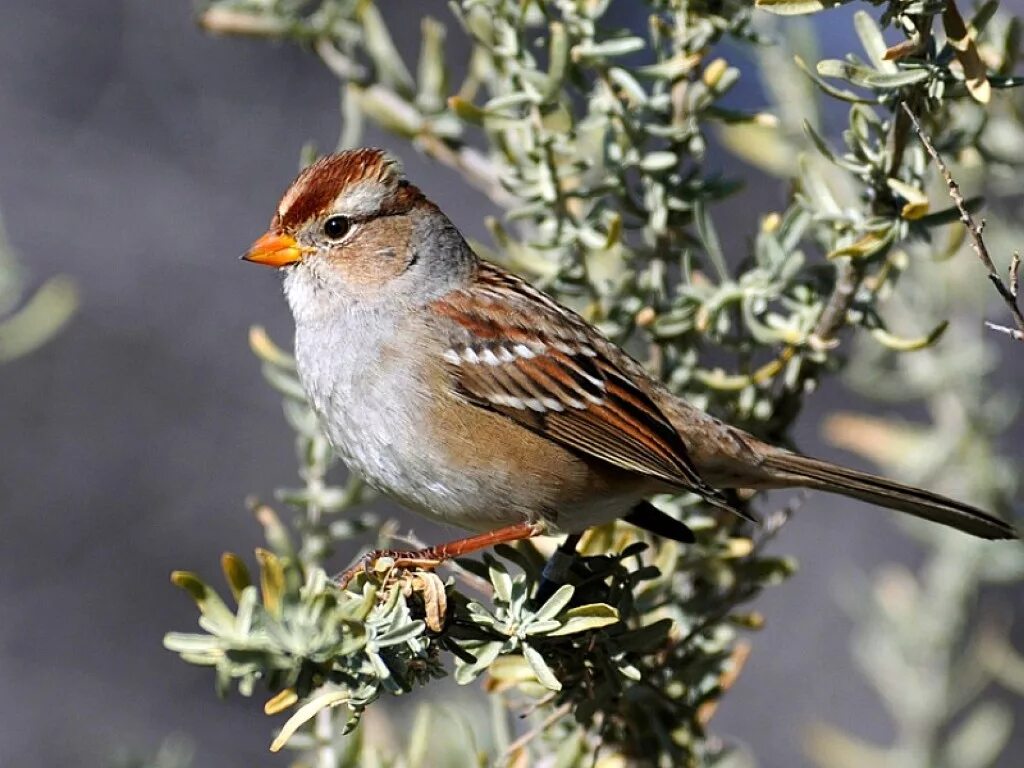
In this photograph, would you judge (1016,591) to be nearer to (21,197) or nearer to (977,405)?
(977,405)

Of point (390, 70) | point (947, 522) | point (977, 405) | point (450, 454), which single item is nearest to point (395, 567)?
point (450, 454)

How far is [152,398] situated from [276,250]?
11.4ft

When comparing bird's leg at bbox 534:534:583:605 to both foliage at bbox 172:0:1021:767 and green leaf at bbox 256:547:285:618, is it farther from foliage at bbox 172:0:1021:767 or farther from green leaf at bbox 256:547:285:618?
green leaf at bbox 256:547:285:618

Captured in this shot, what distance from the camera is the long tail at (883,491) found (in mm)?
2951

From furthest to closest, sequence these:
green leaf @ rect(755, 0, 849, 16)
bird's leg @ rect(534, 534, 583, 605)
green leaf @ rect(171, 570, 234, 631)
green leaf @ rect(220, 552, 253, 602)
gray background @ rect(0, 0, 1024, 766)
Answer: gray background @ rect(0, 0, 1024, 766) < bird's leg @ rect(534, 534, 583, 605) < green leaf @ rect(755, 0, 849, 16) < green leaf @ rect(220, 552, 253, 602) < green leaf @ rect(171, 570, 234, 631)

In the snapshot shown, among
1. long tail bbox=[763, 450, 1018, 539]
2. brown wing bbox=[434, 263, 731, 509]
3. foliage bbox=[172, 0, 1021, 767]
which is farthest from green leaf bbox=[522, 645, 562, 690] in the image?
long tail bbox=[763, 450, 1018, 539]

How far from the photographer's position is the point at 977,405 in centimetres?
360

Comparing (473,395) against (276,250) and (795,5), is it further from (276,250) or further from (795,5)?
(795,5)

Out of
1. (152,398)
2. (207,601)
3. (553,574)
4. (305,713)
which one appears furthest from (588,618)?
(152,398)

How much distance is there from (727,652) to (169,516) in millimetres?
4157

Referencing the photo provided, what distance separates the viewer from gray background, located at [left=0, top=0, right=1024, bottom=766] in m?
6.25

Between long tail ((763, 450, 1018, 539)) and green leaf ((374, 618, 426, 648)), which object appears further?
long tail ((763, 450, 1018, 539))

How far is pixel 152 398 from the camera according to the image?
652cm

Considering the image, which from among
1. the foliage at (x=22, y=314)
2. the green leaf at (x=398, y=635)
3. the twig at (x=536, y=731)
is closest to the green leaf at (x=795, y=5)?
the green leaf at (x=398, y=635)
